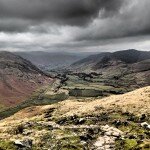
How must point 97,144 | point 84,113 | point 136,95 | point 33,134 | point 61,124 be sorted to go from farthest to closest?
point 136,95 < point 84,113 < point 61,124 < point 33,134 < point 97,144

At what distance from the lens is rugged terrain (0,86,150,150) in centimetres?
7469

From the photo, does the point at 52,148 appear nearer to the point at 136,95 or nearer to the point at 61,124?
the point at 61,124

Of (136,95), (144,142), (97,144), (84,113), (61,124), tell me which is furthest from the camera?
(136,95)

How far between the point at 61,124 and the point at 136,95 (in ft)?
125

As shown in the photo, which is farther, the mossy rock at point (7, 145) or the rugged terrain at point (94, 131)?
the rugged terrain at point (94, 131)

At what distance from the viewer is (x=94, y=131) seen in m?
85.6

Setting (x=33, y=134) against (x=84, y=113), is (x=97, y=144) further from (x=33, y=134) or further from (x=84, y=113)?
(x=84, y=113)

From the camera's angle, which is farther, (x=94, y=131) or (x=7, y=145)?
(x=94, y=131)

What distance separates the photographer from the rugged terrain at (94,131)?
74.7m

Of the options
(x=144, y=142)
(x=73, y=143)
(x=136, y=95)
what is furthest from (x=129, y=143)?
(x=136, y=95)

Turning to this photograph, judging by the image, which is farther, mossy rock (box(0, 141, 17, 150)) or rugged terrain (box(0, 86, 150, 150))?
rugged terrain (box(0, 86, 150, 150))

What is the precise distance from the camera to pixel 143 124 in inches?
3447

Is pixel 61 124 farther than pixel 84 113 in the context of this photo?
No

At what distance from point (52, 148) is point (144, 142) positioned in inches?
797
